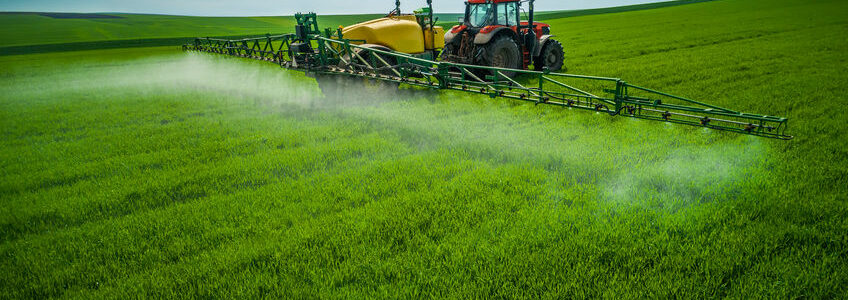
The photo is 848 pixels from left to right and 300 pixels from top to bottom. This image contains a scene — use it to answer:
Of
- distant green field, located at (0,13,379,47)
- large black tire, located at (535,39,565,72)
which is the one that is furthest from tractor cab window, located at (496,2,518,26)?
distant green field, located at (0,13,379,47)

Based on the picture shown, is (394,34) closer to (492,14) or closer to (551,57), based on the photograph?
(492,14)

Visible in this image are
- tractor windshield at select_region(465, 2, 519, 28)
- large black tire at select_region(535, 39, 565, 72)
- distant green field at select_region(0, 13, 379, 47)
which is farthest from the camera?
distant green field at select_region(0, 13, 379, 47)

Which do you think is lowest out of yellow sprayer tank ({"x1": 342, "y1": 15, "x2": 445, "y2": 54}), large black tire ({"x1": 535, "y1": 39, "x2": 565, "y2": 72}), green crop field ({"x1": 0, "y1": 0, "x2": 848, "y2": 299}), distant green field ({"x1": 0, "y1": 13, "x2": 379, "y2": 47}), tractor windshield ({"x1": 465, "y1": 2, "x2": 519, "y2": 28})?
green crop field ({"x1": 0, "y1": 0, "x2": 848, "y2": 299})

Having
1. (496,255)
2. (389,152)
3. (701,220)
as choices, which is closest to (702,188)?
(701,220)

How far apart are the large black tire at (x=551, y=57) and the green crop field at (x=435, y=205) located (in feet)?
15.8

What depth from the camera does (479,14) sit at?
1114cm

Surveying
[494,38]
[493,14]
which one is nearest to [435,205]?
[494,38]

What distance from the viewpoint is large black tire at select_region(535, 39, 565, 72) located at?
12304 millimetres

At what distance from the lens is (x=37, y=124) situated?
29.7ft

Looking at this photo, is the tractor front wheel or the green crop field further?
the tractor front wheel

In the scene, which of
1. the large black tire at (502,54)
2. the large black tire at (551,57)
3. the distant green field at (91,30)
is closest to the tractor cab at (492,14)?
the large black tire at (502,54)

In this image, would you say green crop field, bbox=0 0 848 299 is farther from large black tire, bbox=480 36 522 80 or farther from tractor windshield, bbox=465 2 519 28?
tractor windshield, bbox=465 2 519 28

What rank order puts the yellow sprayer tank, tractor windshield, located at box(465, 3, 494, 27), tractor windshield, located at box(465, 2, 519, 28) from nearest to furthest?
the yellow sprayer tank < tractor windshield, located at box(465, 2, 519, 28) < tractor windshield, located at box(465, 3, 494, 27)

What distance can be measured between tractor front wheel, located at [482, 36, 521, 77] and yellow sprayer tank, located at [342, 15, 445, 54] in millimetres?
2008
